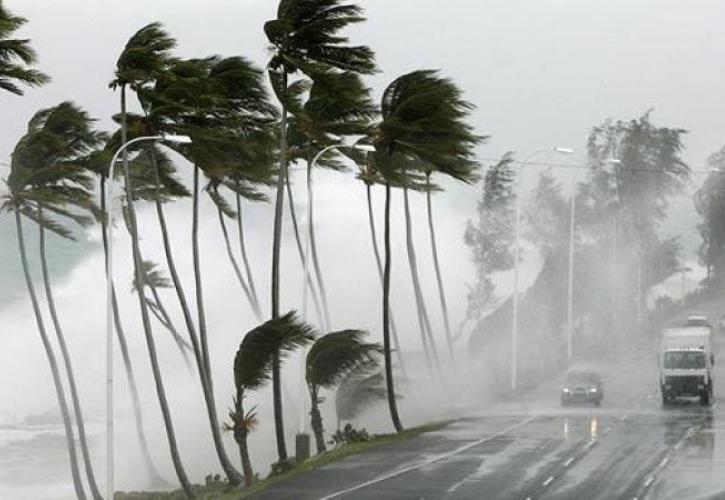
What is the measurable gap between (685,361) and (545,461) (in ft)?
83.3

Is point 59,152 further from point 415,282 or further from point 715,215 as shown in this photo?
point 715,215

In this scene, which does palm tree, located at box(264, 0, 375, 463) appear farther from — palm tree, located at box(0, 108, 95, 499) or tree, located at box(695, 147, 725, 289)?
tree, located at box(695, 147, 725, 289)

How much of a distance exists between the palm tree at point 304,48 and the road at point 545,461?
19.9 ft

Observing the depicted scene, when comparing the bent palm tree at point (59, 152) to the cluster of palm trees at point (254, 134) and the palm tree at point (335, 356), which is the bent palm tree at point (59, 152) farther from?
the palm tree at point (335, 356)

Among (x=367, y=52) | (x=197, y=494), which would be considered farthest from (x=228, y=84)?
(x=197, y=494)

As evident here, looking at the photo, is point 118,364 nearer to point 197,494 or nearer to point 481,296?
point 481,296

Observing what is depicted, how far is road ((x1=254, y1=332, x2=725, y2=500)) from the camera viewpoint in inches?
1502

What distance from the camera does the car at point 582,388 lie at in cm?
7006

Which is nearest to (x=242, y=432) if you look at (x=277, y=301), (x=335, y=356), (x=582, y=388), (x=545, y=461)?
(x=335, y=356)

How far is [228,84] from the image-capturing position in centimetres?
5038

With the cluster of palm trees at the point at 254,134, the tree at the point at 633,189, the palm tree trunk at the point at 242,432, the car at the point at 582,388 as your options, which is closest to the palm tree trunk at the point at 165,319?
the cluster of palm trees at the point at 254,134

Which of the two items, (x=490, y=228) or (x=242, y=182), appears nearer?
(x=242, y=182)

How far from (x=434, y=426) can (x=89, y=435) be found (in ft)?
127

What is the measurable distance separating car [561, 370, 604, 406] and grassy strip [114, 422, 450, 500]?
1259 centimetres
